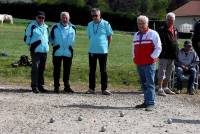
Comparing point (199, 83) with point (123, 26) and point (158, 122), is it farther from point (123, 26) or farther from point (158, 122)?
point (123, 26)

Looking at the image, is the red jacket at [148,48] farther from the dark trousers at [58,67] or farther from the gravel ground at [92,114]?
the dark trousers at [58,67]

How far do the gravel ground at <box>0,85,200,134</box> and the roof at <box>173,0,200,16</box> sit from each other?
86238 mm

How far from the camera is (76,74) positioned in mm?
18391

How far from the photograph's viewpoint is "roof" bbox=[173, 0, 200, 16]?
100 meters

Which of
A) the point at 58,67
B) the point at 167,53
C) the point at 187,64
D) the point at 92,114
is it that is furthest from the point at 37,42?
the point at 187,64

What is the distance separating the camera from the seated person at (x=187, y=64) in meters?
15.8

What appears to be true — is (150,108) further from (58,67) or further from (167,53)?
(58,67)

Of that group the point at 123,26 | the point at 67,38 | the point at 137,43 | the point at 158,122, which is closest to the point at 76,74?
the point at 67,38

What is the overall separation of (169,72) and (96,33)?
1.99 meters

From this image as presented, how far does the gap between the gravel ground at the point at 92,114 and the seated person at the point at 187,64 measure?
1.94 feet

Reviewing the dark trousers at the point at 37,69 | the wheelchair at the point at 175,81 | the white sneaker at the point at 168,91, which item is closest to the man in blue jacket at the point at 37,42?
the dark trousers at the point at 37,69

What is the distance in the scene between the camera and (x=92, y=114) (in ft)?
38.9

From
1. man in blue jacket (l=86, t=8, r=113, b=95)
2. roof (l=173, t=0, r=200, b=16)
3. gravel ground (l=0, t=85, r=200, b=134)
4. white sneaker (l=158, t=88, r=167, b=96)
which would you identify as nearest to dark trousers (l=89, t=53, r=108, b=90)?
man in blue jacket (l=86, t=8, r=113, b=95)

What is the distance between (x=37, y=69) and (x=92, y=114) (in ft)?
11.4
